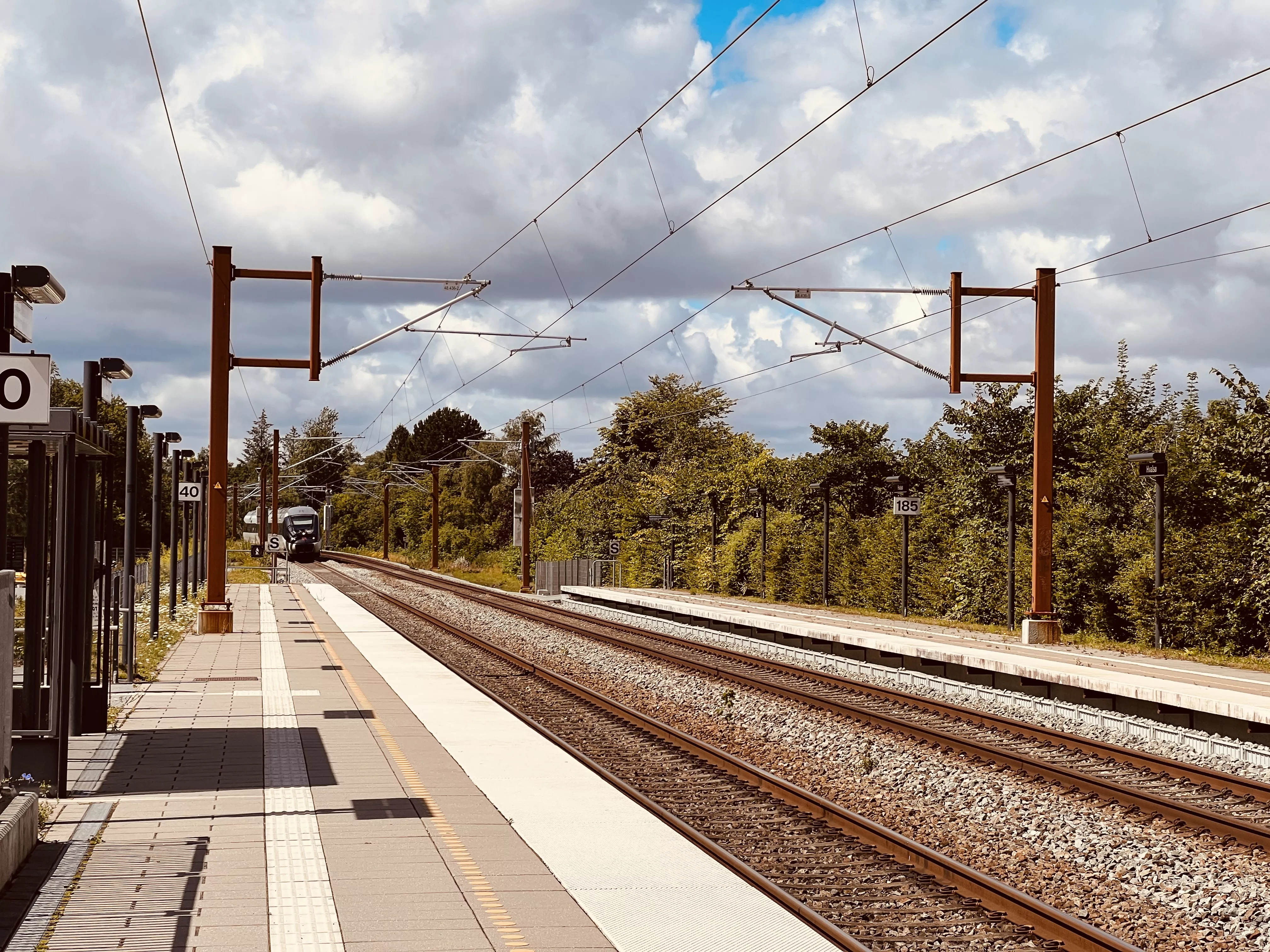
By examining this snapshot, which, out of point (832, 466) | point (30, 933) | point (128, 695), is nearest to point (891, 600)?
point (832, 466)

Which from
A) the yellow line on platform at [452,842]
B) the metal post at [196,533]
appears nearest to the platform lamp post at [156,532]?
the yellow line on platform at [452,842]

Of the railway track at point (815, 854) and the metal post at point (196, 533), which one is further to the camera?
the metal post at point (196, 533)

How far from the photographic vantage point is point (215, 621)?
2620 cm

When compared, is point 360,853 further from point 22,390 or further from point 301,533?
point 301,533

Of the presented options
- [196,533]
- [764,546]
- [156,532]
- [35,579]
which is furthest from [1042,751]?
[196,533]

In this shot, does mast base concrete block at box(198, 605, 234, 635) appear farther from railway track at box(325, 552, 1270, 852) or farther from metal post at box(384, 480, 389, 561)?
metal post at box(384, 480, 389, 561)

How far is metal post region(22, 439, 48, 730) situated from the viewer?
9.95 m

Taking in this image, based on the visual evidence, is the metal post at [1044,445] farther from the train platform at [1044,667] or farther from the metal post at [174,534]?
the metal post at [174,534]

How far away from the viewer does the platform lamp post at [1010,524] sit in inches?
1057

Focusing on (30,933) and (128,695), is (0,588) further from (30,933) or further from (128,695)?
(128,695)

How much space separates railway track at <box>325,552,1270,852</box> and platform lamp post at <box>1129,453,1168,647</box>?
6087 millimetres

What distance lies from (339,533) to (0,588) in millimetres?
114082

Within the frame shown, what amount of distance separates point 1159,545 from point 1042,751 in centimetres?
1041

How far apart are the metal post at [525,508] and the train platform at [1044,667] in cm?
1583
